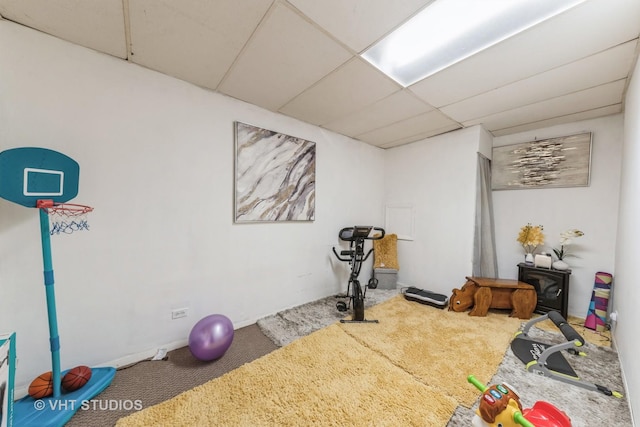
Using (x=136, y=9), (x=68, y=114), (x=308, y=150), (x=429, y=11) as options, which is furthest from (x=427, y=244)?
(x=68, y=114)

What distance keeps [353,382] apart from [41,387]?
207cm

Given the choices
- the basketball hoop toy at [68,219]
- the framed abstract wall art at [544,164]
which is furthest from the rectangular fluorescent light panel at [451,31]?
the basketball hoop toy at [68,219]

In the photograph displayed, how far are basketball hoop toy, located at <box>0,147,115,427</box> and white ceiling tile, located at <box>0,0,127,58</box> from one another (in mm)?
884

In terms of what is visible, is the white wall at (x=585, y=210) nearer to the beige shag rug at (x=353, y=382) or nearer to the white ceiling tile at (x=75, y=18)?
the beige shag rug at (x=353, y=382)

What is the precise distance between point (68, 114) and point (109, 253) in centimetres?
108

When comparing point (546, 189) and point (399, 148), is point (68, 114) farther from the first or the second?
point (546, 189)

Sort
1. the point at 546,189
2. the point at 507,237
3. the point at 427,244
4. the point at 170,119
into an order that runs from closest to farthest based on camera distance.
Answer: the point at 170,119 → the point at 546,189 → the point at 507,237 → the point at 427,244

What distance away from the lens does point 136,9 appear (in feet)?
4.66

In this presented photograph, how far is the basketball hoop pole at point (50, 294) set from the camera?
4.60ft

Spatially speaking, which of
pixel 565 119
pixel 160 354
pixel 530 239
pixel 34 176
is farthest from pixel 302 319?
pixel 565 119

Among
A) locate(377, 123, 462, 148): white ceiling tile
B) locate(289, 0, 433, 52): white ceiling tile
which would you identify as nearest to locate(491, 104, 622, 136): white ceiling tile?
locate(377, 123, 462, 148): white ceiling tile

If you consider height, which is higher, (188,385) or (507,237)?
(507,237)

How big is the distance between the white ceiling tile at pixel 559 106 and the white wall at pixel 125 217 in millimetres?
2768

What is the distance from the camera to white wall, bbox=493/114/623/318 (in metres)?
2.74
